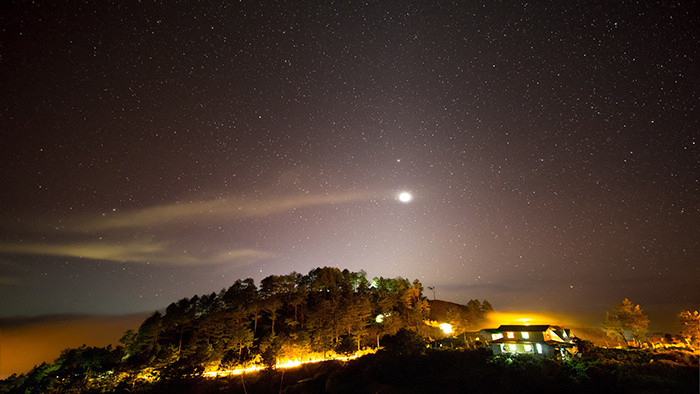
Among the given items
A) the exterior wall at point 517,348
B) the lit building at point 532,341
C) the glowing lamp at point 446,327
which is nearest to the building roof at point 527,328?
the lit building at point 532,341

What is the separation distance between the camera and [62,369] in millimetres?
51844

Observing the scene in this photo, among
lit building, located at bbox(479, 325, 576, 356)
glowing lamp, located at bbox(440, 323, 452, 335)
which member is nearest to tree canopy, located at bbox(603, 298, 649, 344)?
lit building, located at bbox(479, 325, 576, 356)

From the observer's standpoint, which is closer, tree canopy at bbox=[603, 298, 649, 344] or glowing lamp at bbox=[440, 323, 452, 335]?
tree canopy at bbox=[603, 298, 649, 344]

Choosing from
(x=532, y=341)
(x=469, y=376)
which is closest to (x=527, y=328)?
(x=532, y=341)

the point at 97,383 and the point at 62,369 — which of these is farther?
the point at 62,369

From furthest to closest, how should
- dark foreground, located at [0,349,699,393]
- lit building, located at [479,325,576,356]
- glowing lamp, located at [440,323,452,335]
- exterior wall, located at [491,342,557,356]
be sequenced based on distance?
glowing lamp, located at [440,323,452,335], exterior wall, located at [491,342,557,356], lit building, located at [479,325,576,356], dark foreground, located at [0,349,699,393]

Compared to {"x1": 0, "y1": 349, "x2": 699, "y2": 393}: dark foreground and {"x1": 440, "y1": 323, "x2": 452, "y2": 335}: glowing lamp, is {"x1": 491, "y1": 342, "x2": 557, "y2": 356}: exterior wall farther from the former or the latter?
{"x1": 440, "y1": 323, "x2": 452, "y2": 335}: glowing lamp

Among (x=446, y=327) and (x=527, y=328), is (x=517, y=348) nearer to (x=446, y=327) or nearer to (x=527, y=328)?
(x=527, y=328)

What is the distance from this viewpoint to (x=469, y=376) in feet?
121

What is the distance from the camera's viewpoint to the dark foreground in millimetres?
24375

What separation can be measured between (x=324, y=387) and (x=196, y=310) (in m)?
33.1

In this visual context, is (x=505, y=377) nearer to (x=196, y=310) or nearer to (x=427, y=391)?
(x=427, y=391)

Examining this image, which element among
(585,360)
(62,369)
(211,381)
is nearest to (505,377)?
(585,360)

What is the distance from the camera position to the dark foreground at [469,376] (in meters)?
24.4
